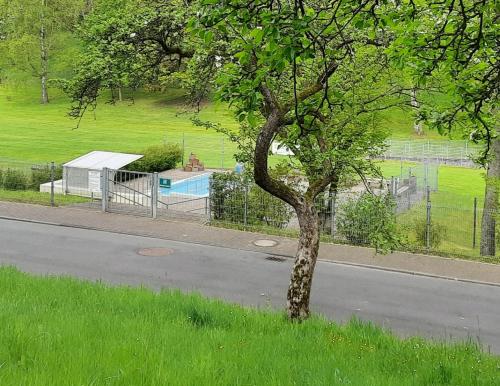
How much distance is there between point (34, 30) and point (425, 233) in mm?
58318

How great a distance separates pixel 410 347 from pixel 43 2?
65.4 m

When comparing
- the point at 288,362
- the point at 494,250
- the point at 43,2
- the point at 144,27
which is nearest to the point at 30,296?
the point at 288,362

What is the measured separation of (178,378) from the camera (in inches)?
177

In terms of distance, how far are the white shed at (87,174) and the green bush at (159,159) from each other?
4.56 metres

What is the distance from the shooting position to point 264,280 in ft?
48.8

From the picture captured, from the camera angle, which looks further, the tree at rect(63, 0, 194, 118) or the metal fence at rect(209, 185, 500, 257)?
the metal fence at rect(209, 185, 500, 257)

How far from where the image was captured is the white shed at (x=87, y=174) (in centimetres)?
2616

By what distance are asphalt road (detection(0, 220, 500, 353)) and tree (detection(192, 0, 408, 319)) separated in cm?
300

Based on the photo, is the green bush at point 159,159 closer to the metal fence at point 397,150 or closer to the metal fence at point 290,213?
the metal fence at point 397,150

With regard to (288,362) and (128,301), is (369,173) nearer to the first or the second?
(128,301)

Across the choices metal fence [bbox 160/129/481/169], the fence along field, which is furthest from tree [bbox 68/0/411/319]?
metal fence [bbox 160/129/481/169]

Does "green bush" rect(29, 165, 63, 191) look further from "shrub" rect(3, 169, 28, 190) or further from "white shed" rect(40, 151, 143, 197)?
"white shed" rect(40, 151, 143, 197)

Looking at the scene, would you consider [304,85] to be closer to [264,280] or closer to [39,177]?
[264,280]

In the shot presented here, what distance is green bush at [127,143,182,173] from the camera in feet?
114
